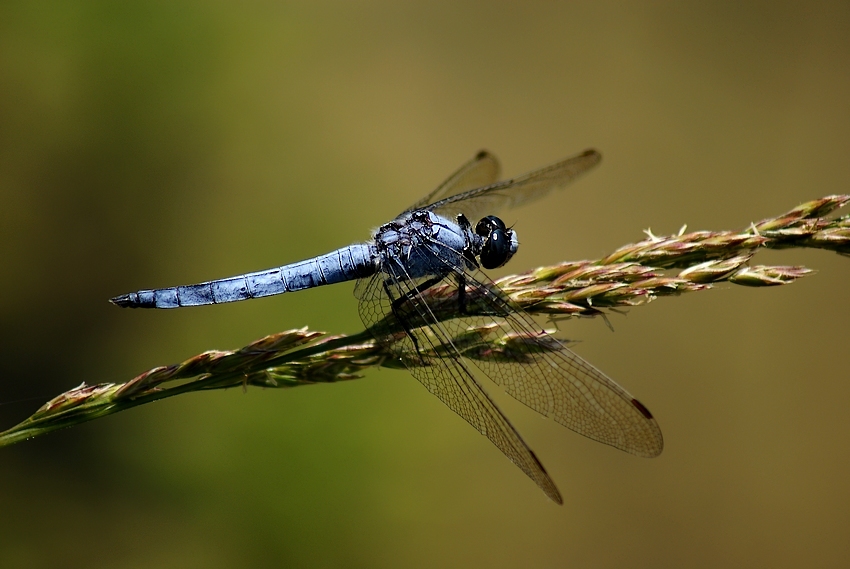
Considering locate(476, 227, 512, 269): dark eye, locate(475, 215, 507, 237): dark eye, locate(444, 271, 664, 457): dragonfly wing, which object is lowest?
locate(444, 271, 664, 457): dragonfly wing

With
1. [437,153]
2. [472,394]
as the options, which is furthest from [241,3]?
[472,394]

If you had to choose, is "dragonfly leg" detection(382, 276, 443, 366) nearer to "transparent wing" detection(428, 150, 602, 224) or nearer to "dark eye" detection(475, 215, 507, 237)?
"dark eye" detection(475, 215, 507, 237)

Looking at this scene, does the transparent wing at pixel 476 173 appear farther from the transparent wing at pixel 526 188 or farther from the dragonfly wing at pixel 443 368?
the dragonfly wing at pixel 443 368

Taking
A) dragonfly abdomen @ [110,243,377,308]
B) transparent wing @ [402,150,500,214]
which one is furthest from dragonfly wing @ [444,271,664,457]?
transparent wing @ [402,150,500,214]

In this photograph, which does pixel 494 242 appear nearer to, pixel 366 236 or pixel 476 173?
pixel 476 173

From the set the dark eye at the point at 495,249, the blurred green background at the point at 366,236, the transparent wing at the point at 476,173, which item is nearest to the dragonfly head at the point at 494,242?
the dark eye at the point at 495,249

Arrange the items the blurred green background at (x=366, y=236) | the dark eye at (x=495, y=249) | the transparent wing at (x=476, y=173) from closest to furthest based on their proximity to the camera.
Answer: the dark eye at (x=495, y=249)
the transparent wing at (x=476, y=173)
the blurred green background at (x=366, y=236)
